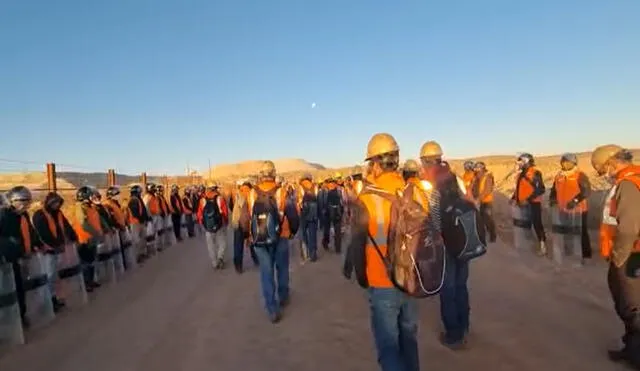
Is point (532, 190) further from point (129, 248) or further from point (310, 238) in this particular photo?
point (129, 248)

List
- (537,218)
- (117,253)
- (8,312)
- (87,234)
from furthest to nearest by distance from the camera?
(537,218), (117,253), (87,234), (8,312)

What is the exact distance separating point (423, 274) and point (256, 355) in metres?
2.70

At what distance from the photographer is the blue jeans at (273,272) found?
6691 millimetres

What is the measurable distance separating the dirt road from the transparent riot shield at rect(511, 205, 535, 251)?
8.40ft

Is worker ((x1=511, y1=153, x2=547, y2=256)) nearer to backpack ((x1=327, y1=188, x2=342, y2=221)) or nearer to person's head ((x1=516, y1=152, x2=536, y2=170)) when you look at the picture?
person's head ((x1=516, y1=152, x2=536, y2=170))

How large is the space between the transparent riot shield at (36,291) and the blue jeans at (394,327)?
5.56 metres

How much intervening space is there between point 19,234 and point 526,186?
33.5 feet

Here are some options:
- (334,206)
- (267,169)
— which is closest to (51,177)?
(334,206)

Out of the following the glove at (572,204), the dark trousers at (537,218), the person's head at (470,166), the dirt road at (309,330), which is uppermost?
the person's head at (470,166)

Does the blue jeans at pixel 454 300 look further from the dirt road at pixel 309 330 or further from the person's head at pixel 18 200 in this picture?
the person's head at pixel 18 200

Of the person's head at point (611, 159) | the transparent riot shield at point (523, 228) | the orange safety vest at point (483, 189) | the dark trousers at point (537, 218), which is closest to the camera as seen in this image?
the person's head at point (611, 159)

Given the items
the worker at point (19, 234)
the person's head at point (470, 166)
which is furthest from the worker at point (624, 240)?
the person's head at point (470, 166)

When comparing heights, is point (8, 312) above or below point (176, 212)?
below

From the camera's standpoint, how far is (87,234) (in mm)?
9297
